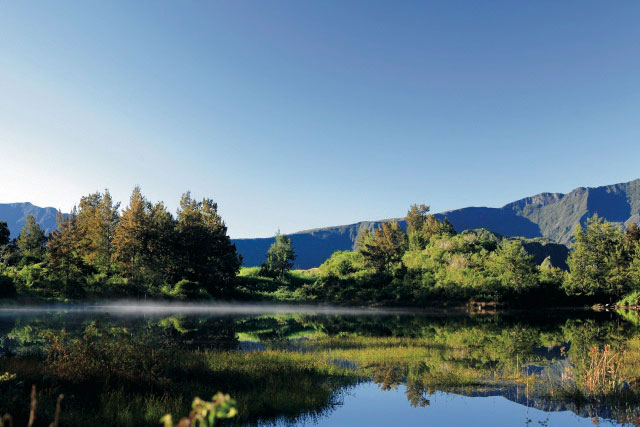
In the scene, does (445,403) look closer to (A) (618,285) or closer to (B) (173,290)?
(B) (173,290)

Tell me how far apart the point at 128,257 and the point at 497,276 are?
66.9m

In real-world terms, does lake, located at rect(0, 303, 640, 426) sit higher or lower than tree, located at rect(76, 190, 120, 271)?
lower

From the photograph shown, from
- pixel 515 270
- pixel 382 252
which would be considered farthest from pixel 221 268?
pixel 515 270

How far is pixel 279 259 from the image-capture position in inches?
4791

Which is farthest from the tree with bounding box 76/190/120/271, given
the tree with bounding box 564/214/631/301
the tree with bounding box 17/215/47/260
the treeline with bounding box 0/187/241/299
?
the tree with bounding box 564/214/631/301

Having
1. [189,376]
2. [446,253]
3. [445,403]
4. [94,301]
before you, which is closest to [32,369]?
[189,376]

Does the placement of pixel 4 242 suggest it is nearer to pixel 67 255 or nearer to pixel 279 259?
pixel 67 255

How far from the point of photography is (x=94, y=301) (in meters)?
67.6

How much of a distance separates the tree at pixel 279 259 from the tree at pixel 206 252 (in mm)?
25951

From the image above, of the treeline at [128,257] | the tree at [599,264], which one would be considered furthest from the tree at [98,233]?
the tree at [599,264]

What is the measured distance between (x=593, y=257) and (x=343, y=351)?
77519mm

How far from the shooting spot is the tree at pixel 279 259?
117762 mm

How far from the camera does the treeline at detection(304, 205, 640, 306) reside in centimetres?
7788

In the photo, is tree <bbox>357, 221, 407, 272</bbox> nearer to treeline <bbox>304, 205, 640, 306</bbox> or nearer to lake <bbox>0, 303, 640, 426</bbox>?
treeline <bbox>304, 205, 640, 306</bbox>
